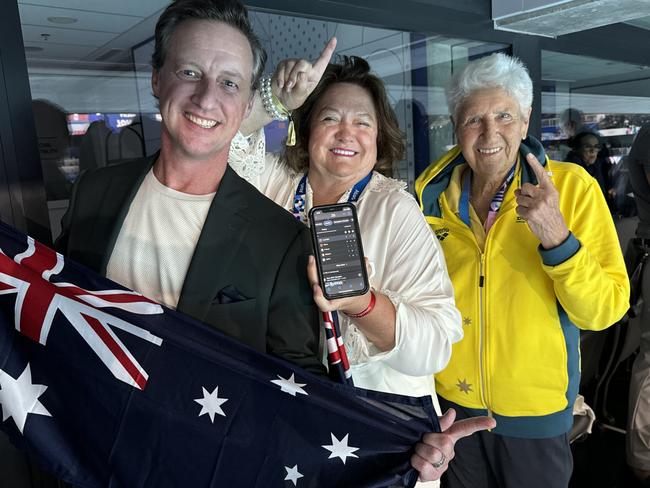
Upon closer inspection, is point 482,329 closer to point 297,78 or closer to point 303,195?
point 303,195

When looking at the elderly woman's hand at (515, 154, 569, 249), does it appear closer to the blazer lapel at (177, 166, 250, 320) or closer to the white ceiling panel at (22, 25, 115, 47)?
the blazer lapel at (177, 166, 250, 320)

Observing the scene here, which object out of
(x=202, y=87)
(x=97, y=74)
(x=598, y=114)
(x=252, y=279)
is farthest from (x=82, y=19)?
(x=598, y=114)

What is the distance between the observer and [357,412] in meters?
1.40

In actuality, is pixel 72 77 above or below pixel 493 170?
above

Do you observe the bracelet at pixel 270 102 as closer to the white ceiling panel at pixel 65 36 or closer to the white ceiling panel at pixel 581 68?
the white ceiling panel at pixel 65 36

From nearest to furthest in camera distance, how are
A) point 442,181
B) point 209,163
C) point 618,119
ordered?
point 209,163
point 442,181
point 618,119

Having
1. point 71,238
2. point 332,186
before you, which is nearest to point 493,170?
point 332,186

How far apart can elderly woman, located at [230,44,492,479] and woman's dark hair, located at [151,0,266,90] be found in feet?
0.79

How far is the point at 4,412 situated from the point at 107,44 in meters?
1.63

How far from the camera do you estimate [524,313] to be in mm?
2156

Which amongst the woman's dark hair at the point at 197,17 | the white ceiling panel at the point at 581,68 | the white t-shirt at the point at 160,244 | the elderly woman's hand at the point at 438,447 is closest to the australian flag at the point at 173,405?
the elderly woman's hand at the point at 438,447

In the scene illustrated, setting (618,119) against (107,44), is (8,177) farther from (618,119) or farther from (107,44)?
(618,119)

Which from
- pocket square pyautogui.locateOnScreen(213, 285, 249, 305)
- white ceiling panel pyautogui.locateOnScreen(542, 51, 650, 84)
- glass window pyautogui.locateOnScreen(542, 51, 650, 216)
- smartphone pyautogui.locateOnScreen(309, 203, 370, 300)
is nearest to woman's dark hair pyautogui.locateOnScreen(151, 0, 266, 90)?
smartphone pyautogui.locateOnScreen(309, 203, 370, 300)

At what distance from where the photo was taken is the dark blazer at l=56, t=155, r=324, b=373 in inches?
55.1
